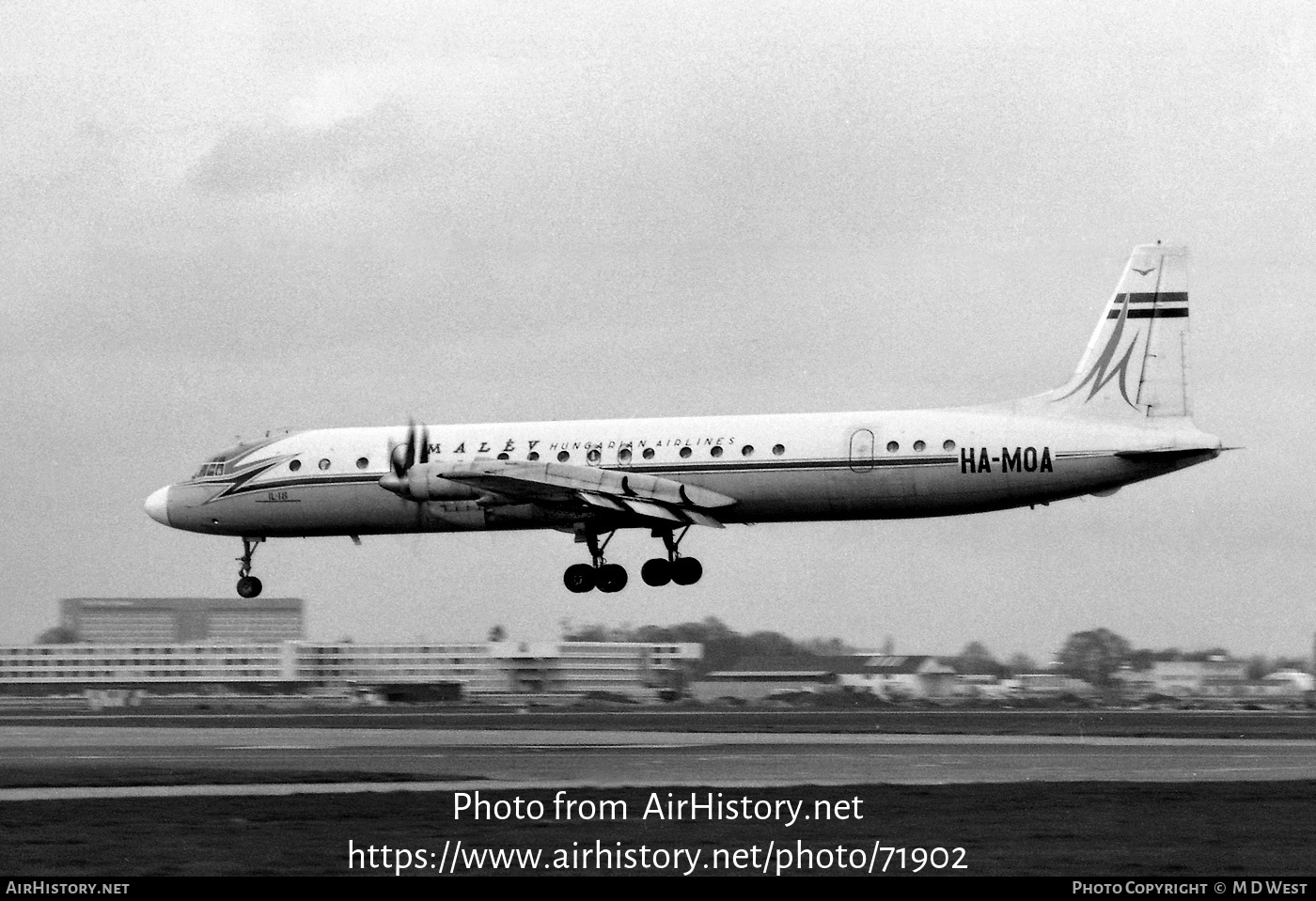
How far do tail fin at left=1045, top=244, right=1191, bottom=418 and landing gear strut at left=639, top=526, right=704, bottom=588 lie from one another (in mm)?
11083

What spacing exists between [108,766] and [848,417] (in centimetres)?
2075

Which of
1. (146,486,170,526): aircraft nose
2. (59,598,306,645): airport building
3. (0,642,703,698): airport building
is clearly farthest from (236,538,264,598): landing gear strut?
(59,598,306,645): airport building

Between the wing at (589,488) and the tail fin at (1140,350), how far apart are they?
9948 mm

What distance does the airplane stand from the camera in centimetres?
4638

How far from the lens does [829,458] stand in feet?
154

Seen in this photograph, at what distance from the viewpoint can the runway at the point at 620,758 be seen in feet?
110

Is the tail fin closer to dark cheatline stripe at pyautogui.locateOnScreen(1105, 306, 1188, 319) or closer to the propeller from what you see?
dark cheatline stripe at pyautogui.locateOnScreen(1105, 306, 1188, 319)

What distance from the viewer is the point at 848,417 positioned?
47531mm

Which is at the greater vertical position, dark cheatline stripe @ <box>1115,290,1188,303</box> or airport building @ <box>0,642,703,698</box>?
dark cheatline stripe @ <box>1115,290,1188,303</box>

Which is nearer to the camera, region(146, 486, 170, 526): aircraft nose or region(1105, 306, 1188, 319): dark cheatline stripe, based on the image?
region(1105, 306, 1188, 319): dark cheatline stripe

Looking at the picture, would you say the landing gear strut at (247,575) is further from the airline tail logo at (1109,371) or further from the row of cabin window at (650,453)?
the airline tail logo at (1109,371)

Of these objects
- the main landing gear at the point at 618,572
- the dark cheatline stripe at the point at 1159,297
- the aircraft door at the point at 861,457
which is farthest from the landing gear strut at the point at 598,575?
the dark cheatline stripe at the point at 1159,297
